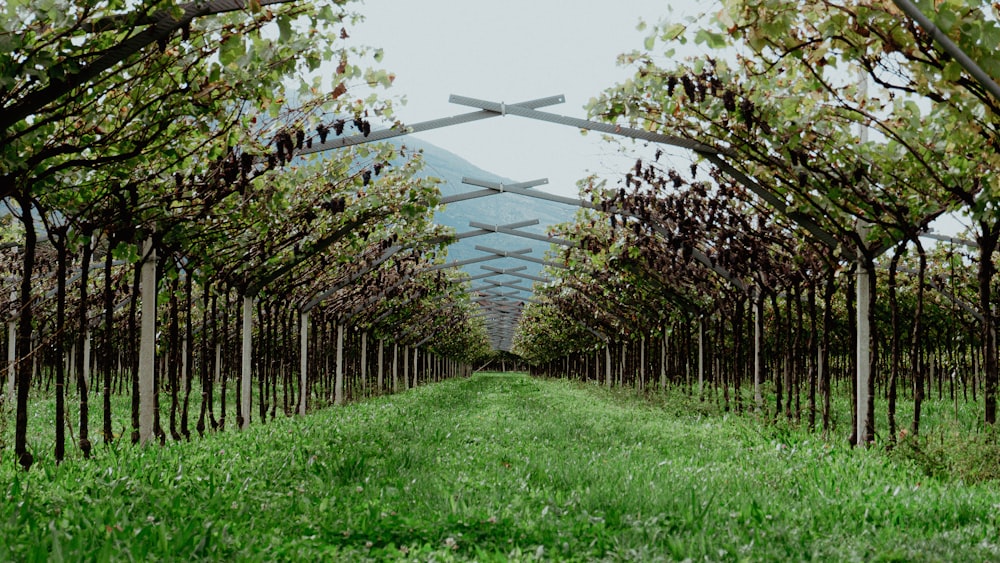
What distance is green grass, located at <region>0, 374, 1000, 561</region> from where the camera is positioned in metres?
4.40

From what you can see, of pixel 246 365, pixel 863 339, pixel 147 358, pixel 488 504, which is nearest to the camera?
pixel 488 504

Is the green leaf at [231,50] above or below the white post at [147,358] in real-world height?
above

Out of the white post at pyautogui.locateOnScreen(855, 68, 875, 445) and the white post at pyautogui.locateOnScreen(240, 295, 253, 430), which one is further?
the white post at pyautogui.locateOnScreen(240, 295, 253, 430)

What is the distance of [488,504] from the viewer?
19.1 ft

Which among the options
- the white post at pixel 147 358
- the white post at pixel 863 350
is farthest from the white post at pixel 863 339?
the white post at pixel 147 358

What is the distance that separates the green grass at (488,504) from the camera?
4.40 meters

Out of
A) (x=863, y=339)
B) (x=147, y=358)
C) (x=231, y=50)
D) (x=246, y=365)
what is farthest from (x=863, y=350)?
(x=246, y=365)

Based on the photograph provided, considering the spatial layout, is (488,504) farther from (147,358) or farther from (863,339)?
(863,339)

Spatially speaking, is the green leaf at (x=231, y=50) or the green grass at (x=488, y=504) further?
the green leaf at (x=231, y=50)

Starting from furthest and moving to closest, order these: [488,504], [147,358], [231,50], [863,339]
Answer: [863,339], [147,358], [488,504], [231,50]

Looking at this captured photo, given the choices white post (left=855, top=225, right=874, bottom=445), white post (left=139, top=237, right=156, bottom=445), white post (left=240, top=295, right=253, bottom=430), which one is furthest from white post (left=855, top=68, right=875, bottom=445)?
white post (left=240, top=295, right=253, bottom=430)

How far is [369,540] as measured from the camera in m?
4.84

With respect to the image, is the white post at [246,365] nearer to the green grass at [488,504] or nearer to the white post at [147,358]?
the green grass at [488,504]

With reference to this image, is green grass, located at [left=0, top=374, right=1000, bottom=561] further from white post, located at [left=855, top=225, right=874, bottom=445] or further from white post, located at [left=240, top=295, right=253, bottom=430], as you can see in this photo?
white post, located at [left=240, top=295, right=253, bottom=430]
